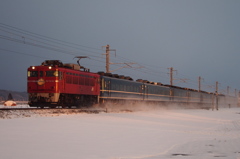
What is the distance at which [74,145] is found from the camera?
42.8ft

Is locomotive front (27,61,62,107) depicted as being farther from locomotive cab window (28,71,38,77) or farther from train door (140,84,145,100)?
train door (140,84,145,100)

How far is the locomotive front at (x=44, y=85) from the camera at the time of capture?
29.7 metres

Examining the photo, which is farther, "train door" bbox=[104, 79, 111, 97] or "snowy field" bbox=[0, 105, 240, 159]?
"train door" bbox=[104, 79, 111, 97]

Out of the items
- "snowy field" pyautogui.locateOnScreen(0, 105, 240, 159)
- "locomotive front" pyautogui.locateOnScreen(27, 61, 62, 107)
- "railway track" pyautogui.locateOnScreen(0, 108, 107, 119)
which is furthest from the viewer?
"locomotive front" pyautogui.locateOnScreen(27, 61, 62, 107)

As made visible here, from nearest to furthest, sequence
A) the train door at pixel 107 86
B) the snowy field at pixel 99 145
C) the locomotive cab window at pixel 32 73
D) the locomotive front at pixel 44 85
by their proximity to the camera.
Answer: the snowy field at pixel 99 145 → the locomotive front at pixel 44 85 → the locomotive cab window at pixel 32 73 → the train door at pixel 107 86

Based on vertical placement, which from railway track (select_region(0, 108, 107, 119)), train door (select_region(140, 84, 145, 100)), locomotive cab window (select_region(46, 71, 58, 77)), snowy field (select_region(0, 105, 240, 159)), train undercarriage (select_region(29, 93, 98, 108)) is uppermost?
locomotive cab window (select_region(46, 71, 58, 77))

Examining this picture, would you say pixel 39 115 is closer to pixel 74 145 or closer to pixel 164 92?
pixel 74 145

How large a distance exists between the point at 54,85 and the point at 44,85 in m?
1.05

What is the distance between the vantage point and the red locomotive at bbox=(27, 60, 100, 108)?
29797 millimetres

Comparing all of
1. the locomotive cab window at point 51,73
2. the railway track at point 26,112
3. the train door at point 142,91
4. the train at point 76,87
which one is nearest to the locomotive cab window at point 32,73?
the train at point 76,87

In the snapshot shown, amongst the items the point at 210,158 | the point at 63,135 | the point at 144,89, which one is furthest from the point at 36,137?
the point at 144,89

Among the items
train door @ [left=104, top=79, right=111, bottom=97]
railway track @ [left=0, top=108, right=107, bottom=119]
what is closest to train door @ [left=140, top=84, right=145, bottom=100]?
train door @ [left=104, top=79, right=111, bottom=97]

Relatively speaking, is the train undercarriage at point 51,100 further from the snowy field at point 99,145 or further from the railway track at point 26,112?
the snowy field at point 99,145

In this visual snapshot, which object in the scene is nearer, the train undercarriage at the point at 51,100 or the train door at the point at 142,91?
the train undercarriage at the point at 51,100
